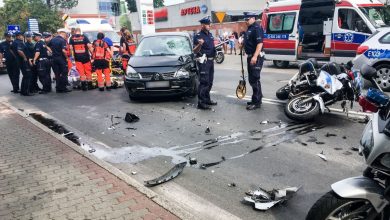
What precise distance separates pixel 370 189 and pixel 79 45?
10185 millimetres

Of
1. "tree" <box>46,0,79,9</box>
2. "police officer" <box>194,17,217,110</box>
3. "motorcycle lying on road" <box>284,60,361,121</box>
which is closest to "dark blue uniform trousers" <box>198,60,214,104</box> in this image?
"police officer" <box>194,17,217,110</box>

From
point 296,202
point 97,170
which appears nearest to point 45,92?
point 97,170

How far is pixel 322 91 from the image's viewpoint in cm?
661

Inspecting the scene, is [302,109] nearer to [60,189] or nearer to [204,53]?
[204,53]

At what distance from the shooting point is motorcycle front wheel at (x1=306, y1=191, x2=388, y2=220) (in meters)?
2.47

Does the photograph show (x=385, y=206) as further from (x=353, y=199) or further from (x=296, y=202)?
(x=296, y=202)

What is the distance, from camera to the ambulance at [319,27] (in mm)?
11953

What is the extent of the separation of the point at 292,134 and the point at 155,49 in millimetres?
5018

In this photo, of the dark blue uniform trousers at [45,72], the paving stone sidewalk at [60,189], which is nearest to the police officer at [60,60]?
the dark blue uniform trousers at [45,72]

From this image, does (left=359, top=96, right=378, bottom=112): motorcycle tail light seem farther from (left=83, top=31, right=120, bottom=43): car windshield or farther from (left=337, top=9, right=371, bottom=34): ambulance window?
(left=83, top=31, right=120, bottom=43): car windshield

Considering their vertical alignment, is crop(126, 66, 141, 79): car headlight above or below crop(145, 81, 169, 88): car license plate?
above

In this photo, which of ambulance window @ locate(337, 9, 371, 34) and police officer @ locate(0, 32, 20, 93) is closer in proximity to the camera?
police officer @ locate(0, 32, 20, 93)

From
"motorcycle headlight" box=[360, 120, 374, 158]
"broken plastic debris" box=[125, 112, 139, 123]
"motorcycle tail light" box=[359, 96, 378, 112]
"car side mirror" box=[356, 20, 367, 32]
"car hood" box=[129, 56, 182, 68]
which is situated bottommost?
"broken plastic debris" box=[125, 112, 139, 123]

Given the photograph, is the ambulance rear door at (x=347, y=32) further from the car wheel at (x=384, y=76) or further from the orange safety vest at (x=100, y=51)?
the orange safety vest at (x=100, y=51)
